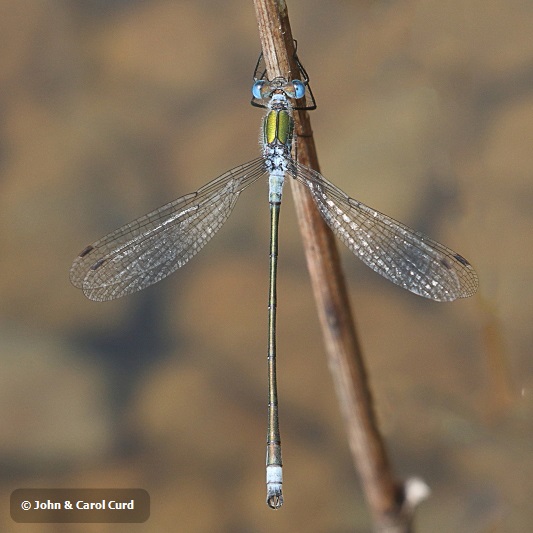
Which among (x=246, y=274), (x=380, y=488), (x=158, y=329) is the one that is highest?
(x=246, y=274)

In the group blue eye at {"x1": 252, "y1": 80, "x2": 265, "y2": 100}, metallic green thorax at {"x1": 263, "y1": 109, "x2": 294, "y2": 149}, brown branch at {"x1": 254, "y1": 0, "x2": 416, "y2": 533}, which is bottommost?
brown branch at {"x1": 254, "y1": 0, "x2": 416, "y2": 533}

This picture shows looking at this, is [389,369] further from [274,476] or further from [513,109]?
[513,109]

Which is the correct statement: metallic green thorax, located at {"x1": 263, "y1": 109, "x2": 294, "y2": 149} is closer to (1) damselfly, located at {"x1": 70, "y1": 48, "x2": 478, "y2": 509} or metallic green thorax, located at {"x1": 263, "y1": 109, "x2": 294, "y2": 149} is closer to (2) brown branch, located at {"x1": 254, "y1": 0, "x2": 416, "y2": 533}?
(1) damselfly, located at {"x1": 70, "y1": 48, "x2": 478, "y2": 509}

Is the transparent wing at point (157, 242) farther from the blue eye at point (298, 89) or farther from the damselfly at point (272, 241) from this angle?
the blue eye at point (298, 89)

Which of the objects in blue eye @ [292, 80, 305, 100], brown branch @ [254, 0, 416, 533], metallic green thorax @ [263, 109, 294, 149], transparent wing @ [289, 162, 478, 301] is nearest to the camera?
brown branch @ [254, 0, 416, 533]

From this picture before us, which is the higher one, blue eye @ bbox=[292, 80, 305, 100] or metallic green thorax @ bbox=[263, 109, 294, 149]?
metallic green thorax @ bbox=[263, 109, 294, 149]

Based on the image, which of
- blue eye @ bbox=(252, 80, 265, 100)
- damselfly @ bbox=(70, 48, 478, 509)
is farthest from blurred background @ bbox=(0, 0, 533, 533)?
blue eye @ bbox=(252, 80, 265, 100)

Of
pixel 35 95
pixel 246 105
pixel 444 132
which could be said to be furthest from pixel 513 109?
pixel 35 95

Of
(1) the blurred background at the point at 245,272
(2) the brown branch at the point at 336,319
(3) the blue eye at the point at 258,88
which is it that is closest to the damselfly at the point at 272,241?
(3) the blue eye at the point at 258,88
